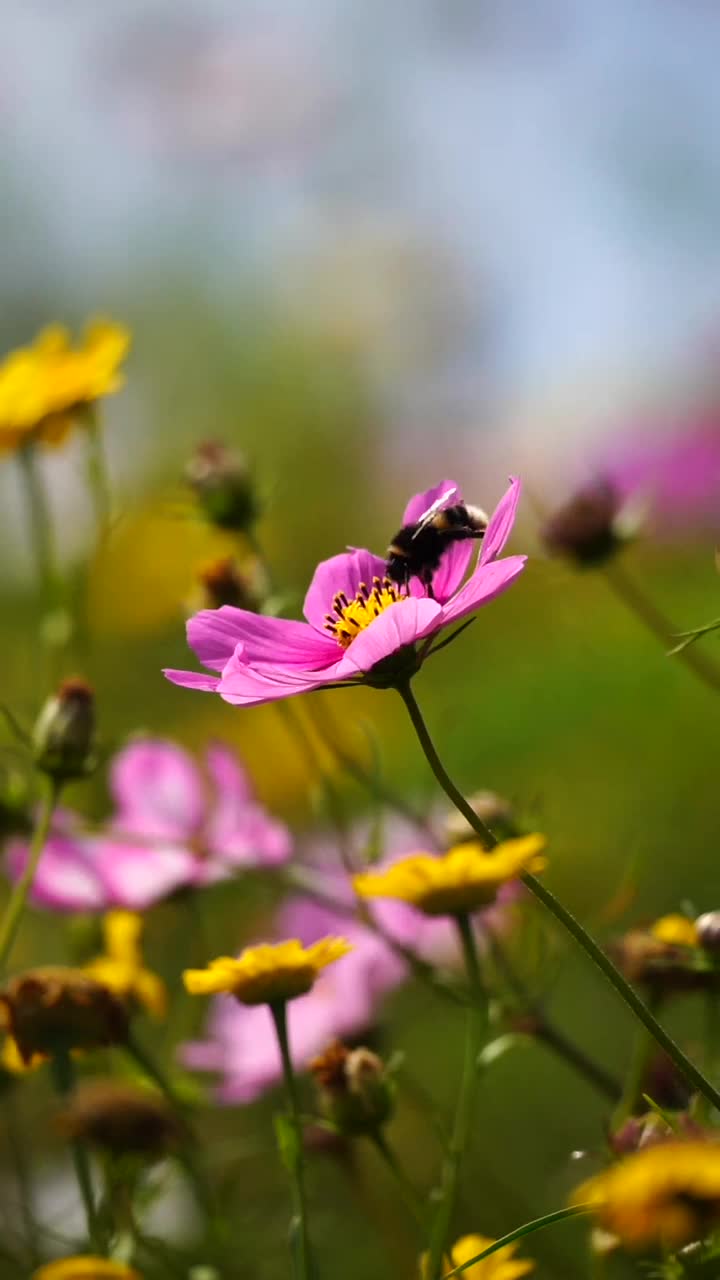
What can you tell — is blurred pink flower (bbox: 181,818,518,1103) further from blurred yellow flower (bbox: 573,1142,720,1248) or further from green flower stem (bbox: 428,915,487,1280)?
blurred yellow flower (bbox: 573,1142,720,1248)

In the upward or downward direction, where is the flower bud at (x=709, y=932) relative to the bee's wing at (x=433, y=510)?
downward

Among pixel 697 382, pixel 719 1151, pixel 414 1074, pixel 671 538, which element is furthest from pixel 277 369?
pixel 719 1151

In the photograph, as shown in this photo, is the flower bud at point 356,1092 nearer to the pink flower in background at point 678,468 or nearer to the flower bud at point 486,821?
the flower bud at point 486,821

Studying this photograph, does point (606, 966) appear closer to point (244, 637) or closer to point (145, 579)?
point (244, 637)

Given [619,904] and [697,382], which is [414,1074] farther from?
[697,382]

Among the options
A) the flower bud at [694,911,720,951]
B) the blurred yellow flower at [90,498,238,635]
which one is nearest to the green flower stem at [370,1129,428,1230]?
the flower bud at [694,911,720,951]

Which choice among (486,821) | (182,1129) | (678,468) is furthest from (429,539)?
(678,468)

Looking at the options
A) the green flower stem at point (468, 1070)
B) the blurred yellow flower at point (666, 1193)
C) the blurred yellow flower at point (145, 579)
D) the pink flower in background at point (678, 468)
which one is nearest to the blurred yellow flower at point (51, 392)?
the green flower stem at point (468, 1070)
